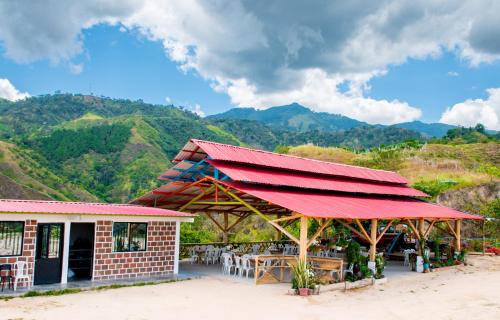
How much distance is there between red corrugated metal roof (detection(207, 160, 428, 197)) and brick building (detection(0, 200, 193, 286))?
224 centimetres

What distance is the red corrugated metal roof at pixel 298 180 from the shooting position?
14.8 m

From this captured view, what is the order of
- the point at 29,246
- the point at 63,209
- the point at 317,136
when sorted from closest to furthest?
the point at 29,246 < the point at 63,209 < the point at 317,136

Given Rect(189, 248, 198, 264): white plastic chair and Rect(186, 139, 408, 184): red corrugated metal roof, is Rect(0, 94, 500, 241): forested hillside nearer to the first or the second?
Rect(186, 139, 408, 184): red corrugated metal roof

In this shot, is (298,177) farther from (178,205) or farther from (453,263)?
(453,263)

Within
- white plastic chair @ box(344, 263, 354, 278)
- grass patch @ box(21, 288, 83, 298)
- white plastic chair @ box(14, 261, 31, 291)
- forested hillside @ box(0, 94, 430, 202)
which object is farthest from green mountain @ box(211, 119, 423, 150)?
white plastic chair @ box(14, 261, 31, 291)

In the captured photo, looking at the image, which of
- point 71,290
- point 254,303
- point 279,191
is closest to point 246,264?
point 279,191

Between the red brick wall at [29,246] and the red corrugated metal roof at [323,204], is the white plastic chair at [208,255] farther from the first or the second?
the red brick wall at [29,246]

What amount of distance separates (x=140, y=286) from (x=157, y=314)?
3.48m

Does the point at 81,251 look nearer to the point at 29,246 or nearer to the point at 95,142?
the point at 29,246

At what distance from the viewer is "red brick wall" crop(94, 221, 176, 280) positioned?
1302 centimetres

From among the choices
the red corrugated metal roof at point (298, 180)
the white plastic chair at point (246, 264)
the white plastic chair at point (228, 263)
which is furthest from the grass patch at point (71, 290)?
the red corrugated metal roof at point (298, 180)

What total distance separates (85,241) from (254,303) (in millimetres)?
5880

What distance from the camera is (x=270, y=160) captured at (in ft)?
58.1

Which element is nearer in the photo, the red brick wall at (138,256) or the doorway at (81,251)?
the red brick wall at (138,256)
